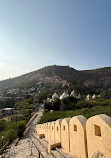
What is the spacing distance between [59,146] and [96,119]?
2.72 m

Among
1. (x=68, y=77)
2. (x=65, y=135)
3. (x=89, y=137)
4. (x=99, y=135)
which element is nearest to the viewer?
(x=99, y=135)

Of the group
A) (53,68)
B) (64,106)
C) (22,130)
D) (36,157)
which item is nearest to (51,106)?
(64,106)

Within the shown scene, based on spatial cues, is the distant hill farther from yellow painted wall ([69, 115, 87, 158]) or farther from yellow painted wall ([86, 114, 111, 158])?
yellow painted wall ([86, 114, 111, 158])

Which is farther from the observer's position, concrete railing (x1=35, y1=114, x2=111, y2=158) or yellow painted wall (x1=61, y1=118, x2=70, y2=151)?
yellow painted wall (x1=61, y1=118, x2=70, y2=151)

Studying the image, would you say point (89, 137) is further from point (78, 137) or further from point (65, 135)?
point (65, 135)

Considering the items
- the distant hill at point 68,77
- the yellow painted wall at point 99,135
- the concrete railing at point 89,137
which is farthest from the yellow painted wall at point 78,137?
the distant hill at point 68,77

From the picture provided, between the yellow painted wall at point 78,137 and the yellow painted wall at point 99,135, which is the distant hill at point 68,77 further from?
the yellow painted wall at point 99,135

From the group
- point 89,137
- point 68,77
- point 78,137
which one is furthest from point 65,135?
point 68,77

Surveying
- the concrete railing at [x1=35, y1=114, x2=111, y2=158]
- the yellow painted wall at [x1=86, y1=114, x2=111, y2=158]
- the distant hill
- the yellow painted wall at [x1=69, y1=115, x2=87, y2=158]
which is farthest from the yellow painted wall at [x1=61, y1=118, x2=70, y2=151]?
the distant hill

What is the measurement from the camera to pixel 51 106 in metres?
28.6

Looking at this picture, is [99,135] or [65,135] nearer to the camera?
[99,135]

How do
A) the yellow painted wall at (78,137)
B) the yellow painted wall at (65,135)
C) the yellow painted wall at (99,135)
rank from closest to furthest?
the yellow painted wall at (99,135)
the yellow painted wall at (78,137)
the yellow painted wall at (65,135)

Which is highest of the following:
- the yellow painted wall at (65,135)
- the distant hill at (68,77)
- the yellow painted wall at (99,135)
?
the distant hill at (68,77)

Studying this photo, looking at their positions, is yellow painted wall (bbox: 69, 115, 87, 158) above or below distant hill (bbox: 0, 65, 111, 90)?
below
